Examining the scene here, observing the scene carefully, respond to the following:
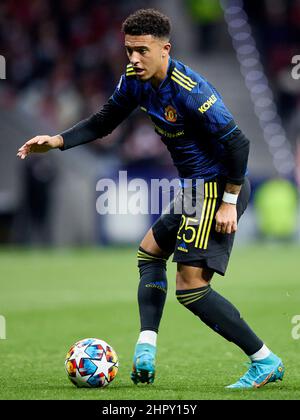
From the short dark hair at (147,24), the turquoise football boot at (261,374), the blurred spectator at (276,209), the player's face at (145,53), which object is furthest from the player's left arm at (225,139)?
the blurred spectator at (276,209)

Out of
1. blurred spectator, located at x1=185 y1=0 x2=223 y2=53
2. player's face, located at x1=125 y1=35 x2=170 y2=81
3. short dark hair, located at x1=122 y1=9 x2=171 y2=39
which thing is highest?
blurred spectator, located at x1=185 y1=0 x2=223 y2=53

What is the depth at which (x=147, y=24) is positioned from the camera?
4.94 m

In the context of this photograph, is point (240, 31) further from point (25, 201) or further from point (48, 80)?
point (25, 201)

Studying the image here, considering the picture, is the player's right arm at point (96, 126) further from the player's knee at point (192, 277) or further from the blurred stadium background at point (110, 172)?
the blurred stadium background at point (110, 172)

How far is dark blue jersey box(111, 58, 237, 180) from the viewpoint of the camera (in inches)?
195

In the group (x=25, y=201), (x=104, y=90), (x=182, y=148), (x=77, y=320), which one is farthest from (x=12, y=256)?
(x=182, y=148)

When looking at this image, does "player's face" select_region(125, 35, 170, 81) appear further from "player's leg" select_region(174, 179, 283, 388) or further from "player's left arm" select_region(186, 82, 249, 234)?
"player's leg" select_region(174, 179, 283, 388)

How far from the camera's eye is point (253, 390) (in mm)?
5004

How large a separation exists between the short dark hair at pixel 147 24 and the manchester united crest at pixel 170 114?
0.38 metres

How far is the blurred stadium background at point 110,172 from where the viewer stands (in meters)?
8.68

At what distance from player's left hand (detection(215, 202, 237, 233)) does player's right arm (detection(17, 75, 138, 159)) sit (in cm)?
80

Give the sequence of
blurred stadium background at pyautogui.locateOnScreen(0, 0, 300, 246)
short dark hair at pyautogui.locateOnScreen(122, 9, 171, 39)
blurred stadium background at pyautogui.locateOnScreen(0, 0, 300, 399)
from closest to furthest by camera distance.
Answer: short dark hair at pyautogui.locateOnScreen(122, 9, 171, 39)
blurred stadium background at pyautogui.locateOnScreen(0, 0, 300, 399)
blurred stadium background at pyautogui.locateOnScreen(0, 0, 300, 246)

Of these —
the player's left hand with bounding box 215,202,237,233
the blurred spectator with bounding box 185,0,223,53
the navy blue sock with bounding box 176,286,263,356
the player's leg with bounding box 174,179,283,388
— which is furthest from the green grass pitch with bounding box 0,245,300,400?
the blurred spectator with bounding box 185,0,223,53
